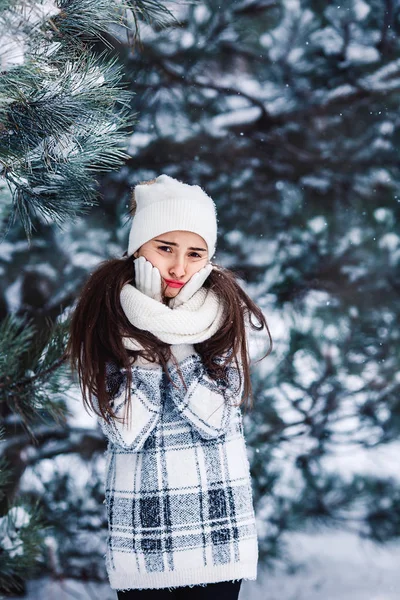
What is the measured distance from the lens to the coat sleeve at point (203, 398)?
1024 millimetres

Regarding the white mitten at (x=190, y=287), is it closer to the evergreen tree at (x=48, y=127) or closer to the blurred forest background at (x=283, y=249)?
the evergreen tree at (x=48, y=127)

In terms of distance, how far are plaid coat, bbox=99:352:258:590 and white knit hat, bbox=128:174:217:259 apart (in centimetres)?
21

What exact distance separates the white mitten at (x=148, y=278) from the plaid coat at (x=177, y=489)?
0.12 meters

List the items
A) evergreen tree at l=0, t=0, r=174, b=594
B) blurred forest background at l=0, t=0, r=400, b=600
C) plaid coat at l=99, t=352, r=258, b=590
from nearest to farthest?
evergreen tree at l=0, t=0, r=174, b=594, plaid coat at l=99, t=352, r=258, b=590, blurred forest background at l=0, t=0, r=400, b=600

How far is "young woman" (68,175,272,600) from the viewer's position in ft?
3.33

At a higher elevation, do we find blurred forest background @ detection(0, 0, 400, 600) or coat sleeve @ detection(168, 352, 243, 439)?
blurred forest background @ detection(0, 0, 400, 600)

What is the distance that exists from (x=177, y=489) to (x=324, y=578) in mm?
936

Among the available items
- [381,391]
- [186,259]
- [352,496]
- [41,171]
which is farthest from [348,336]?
[41,171]

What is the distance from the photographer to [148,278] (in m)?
1.06

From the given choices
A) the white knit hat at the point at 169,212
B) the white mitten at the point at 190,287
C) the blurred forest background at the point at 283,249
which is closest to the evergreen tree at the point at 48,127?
the white knit hat at the point at 169,212

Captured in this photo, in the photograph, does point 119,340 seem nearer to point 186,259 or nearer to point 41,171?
point 186,259

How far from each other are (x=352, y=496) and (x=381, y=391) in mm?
291

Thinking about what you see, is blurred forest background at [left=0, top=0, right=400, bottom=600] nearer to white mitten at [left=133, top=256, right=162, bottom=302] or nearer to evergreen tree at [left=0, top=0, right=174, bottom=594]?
evergreen tree at [left=0, top=0, right=174, bottom=594]

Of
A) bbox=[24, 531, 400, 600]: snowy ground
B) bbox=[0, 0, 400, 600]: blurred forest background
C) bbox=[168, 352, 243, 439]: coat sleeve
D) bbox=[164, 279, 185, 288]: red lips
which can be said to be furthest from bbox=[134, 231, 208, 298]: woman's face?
bbox=[24, 531, 400, 600]: snowy ground
